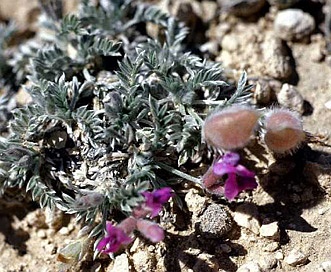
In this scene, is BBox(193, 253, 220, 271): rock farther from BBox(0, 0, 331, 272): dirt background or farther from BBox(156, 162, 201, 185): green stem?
BBox(156, 162, 201, 185): green stem

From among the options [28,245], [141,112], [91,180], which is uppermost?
[141,112]

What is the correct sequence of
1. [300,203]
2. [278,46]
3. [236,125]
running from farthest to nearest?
[278,46]
[300,203]
[236,125]

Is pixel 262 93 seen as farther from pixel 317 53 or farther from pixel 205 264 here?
pixel 205 264

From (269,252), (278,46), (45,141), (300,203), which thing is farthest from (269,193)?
(45,141)

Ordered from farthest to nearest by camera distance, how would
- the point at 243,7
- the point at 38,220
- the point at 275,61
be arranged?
1. the point at 243,7
2. the point at 275,61
3. the point at 38,220

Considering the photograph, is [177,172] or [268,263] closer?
[268,263]

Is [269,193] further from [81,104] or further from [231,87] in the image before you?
[81,104]

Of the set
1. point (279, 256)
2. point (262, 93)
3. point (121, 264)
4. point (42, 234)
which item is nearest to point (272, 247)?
point (279, 256)

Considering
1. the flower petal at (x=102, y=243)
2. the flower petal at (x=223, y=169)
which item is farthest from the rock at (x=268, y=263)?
the flower petal at (x=102, y=243)
